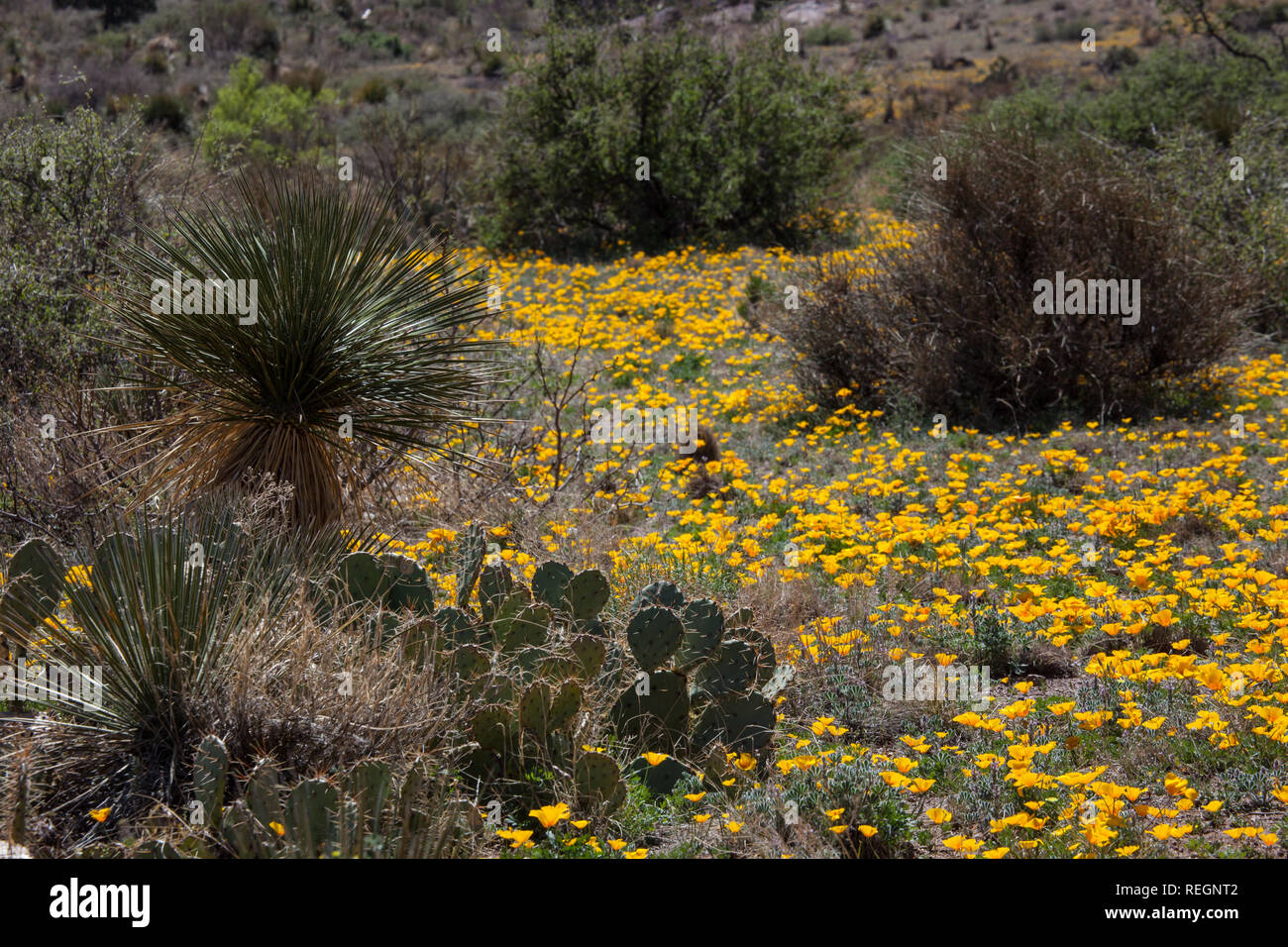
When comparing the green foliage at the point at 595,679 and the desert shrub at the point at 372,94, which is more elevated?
the desert shrub at the point at 372,94

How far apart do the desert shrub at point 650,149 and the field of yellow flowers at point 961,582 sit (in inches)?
215

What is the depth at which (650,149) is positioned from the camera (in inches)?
598

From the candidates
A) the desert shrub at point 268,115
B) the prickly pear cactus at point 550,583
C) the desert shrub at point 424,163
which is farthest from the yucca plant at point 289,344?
the desert shrub at point 268,115

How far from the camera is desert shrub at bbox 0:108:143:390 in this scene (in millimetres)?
6707

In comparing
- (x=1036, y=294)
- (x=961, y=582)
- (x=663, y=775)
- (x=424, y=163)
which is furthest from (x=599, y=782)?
(x=424, y=163)

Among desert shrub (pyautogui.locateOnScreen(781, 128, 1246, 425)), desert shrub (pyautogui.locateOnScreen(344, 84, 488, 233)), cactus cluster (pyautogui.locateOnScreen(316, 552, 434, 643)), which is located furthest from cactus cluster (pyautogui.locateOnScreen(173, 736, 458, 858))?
desert shrub (pyautogui.locateOnScreen(344, 84, 488, 233))

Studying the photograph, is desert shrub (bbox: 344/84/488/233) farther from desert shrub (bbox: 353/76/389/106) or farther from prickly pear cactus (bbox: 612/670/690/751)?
prickly pear cactus (bbox: 612/670/690/751)

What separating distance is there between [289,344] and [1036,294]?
5.62 metres

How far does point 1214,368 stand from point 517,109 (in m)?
10.4

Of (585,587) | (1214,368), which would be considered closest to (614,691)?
(585,587)

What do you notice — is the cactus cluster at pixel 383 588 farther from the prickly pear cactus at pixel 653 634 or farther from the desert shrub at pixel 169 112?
the desert shrub at pixel 169 112

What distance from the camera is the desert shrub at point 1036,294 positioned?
8305 millimetres

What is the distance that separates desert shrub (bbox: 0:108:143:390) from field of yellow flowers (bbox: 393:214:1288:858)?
2437 mm
